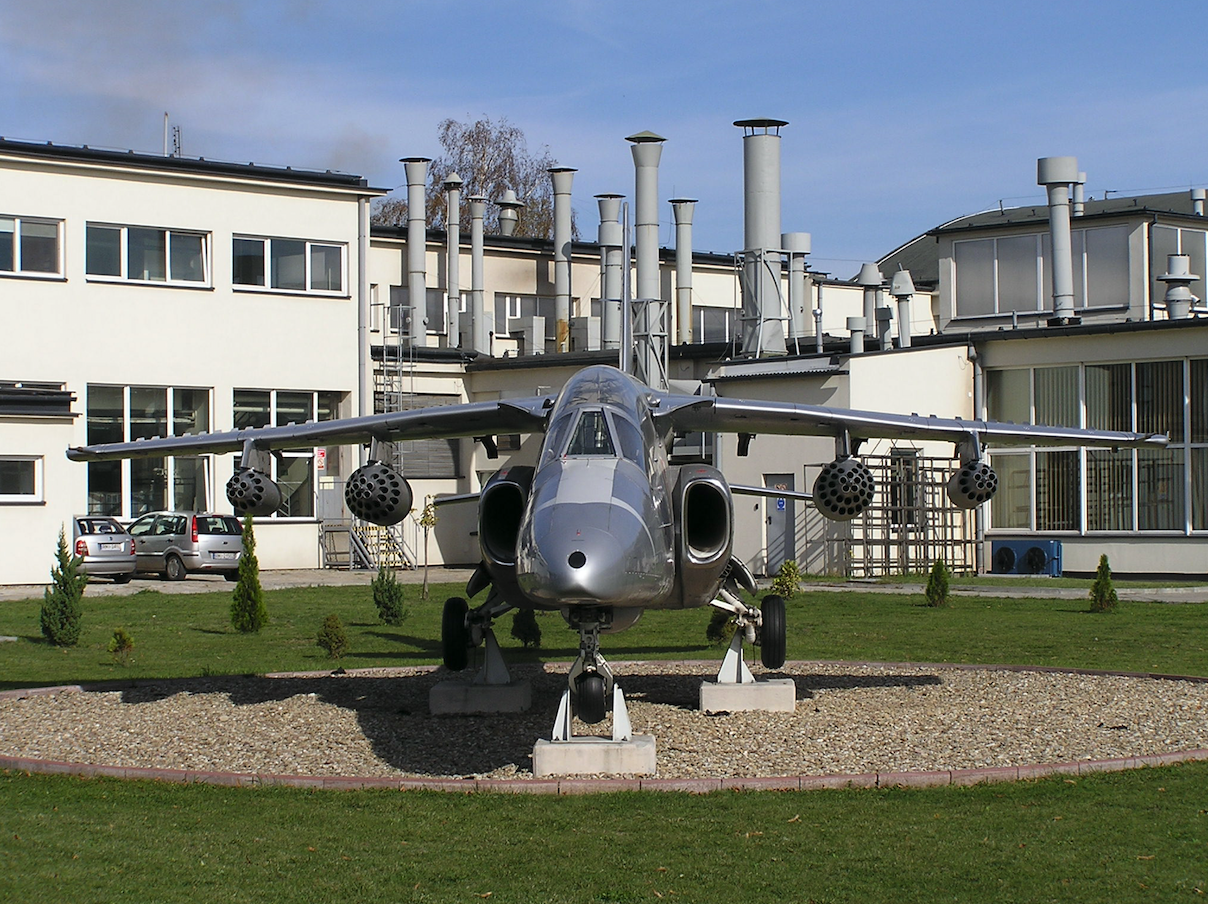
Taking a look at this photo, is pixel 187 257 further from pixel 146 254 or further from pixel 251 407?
pixel 251 407

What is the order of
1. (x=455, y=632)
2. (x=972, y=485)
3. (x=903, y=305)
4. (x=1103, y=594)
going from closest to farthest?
(x=972, y=485)
(x=455, y=632)
(x=1103, y=594)
(x=903, y=305)

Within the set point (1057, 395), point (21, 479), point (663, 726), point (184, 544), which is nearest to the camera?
point (663, 726)

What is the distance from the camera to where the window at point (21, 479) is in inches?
1297

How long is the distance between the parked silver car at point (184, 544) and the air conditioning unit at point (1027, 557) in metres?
19.2

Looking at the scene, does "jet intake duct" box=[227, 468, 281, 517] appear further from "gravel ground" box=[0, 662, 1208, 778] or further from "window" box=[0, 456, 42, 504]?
"window" box=[0, 456, 42, 504]

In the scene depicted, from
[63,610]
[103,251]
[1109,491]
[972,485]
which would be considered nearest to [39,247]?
[103,251]

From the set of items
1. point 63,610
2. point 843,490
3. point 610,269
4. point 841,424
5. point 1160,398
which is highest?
point 610,269

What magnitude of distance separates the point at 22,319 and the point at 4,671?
66.3ft

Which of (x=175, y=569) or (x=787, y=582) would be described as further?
(x=175, y=569)

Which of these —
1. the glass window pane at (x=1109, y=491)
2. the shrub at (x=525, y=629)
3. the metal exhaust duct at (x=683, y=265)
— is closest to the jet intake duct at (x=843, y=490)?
the shrub at (x=525, y=629)

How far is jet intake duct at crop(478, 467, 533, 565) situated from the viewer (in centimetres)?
1306

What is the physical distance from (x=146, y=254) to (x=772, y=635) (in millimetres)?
27526

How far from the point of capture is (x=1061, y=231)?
134ft

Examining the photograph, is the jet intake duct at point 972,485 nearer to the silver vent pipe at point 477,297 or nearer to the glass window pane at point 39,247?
the glass window pane at point 39,247
